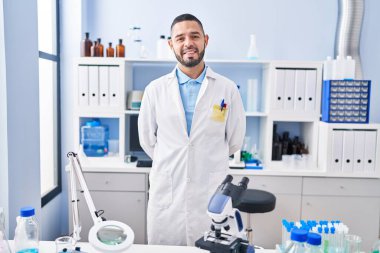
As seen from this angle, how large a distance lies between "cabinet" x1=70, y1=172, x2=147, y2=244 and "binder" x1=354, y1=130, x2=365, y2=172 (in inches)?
67.2

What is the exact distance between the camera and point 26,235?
1248 millimetres

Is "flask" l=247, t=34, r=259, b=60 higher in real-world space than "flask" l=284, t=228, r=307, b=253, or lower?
higher

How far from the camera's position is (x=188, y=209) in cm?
171

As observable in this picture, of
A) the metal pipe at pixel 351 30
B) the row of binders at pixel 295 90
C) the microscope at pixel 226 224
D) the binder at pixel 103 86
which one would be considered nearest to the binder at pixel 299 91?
the row of binders at pixel 295 90

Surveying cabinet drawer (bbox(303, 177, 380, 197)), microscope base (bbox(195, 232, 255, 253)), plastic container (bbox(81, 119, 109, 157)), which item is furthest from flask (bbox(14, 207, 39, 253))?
cabinet drawer (bbox(303, 177, 380, 197))

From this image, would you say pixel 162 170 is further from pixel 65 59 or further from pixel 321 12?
pixel 321 12

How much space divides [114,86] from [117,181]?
803mm

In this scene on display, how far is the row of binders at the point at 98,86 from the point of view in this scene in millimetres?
2824

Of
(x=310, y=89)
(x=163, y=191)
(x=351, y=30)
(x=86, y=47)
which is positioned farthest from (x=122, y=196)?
(x=351, y=30)

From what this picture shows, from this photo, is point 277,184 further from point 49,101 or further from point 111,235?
point 49,101

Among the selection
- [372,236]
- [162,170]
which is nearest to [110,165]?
[162,170]

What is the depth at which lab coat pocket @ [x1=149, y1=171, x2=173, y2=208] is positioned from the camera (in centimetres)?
175

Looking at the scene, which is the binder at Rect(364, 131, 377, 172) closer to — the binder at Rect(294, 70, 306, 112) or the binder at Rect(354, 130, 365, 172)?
the binder at Rect(354, 130, 365, 172)

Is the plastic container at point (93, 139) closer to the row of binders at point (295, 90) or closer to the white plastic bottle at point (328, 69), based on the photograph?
the row of binders at point (295, 90)
